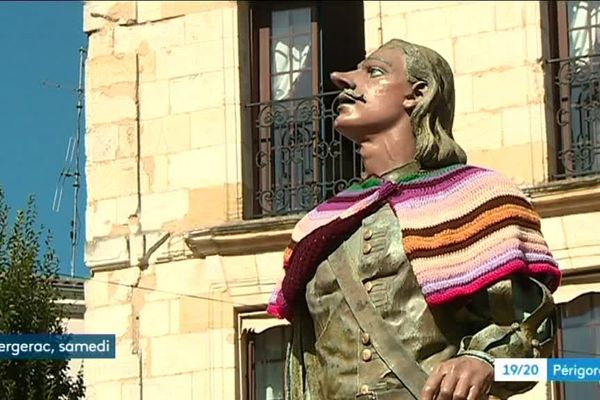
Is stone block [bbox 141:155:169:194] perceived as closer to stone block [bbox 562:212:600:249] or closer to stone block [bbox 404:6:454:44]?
stone block [bbox 404:6:454:44]

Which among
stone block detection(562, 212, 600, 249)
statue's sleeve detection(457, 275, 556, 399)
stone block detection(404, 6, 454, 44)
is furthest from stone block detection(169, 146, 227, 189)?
statue's sleeve detection(457, 275, 556, 399)

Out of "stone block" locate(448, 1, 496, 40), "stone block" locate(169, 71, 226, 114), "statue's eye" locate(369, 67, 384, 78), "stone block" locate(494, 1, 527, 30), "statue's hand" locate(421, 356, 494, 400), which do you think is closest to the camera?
"statue's hand" locate(421, 356, 494, 400)

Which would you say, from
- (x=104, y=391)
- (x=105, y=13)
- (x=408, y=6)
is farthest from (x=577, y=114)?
(x=104, y=391)

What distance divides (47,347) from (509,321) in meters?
10.6

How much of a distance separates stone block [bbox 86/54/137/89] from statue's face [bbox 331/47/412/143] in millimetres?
10810

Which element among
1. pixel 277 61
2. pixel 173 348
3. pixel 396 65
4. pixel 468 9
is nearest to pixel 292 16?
pixel 277 61

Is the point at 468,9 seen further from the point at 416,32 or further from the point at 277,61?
the point at 277,61

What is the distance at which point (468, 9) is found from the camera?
15758mm

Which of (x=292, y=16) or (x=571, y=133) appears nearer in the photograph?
(x=571, y=133)

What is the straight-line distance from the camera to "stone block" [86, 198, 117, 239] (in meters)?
16.7

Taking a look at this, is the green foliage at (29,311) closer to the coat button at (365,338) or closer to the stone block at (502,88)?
the stone block at (502,88)

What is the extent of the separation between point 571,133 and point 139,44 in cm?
350

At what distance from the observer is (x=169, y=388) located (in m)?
16.0

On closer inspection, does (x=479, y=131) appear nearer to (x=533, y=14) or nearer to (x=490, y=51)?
(x=490, y=51)
